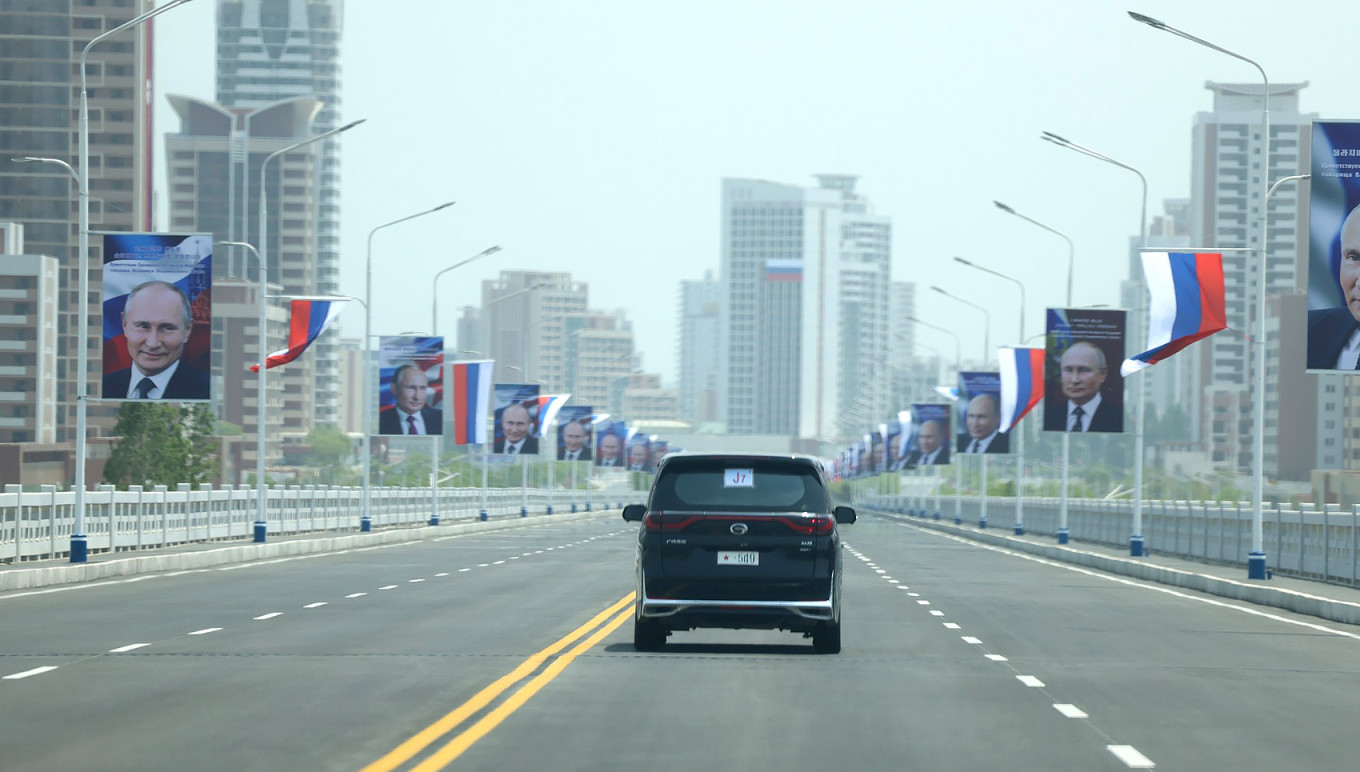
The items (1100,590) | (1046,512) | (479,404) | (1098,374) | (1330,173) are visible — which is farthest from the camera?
(1046,512)

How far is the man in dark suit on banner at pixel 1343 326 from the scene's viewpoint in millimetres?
27891

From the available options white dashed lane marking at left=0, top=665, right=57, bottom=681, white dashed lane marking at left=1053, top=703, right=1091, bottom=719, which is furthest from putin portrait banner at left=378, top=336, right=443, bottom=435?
white dashed lane marking at left=1053, top=703, right=1091, bottom=719

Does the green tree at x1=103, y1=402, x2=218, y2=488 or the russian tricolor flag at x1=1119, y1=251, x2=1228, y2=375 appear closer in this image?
the russian tricolor flag at x1=1119, y1=251, x2=1228, y2=375

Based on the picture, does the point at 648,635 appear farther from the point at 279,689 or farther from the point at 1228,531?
the point at 1228,531

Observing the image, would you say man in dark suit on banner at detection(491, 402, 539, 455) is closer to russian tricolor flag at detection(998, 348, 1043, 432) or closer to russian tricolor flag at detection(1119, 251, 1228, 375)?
russian tricolor flag at detection(998, 348, 1043, 432)

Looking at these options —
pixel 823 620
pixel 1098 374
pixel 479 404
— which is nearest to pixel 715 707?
pixel 823 620

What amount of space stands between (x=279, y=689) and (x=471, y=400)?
2008 inches

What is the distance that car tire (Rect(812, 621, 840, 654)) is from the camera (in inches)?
740

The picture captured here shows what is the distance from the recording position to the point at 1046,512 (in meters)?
72.4

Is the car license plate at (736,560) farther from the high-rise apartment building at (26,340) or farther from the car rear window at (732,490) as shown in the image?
the high-rise apartment building at (26,340)

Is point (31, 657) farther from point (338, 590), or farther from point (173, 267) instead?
point (173, 267)

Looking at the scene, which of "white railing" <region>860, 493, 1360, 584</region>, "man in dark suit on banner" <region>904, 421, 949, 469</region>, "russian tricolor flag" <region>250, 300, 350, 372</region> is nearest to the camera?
"white railing" <region>860, 493, 1360, 584</region>

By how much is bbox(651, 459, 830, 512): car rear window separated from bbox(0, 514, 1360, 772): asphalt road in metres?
1.36

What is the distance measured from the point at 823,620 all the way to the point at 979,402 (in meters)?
48.0
